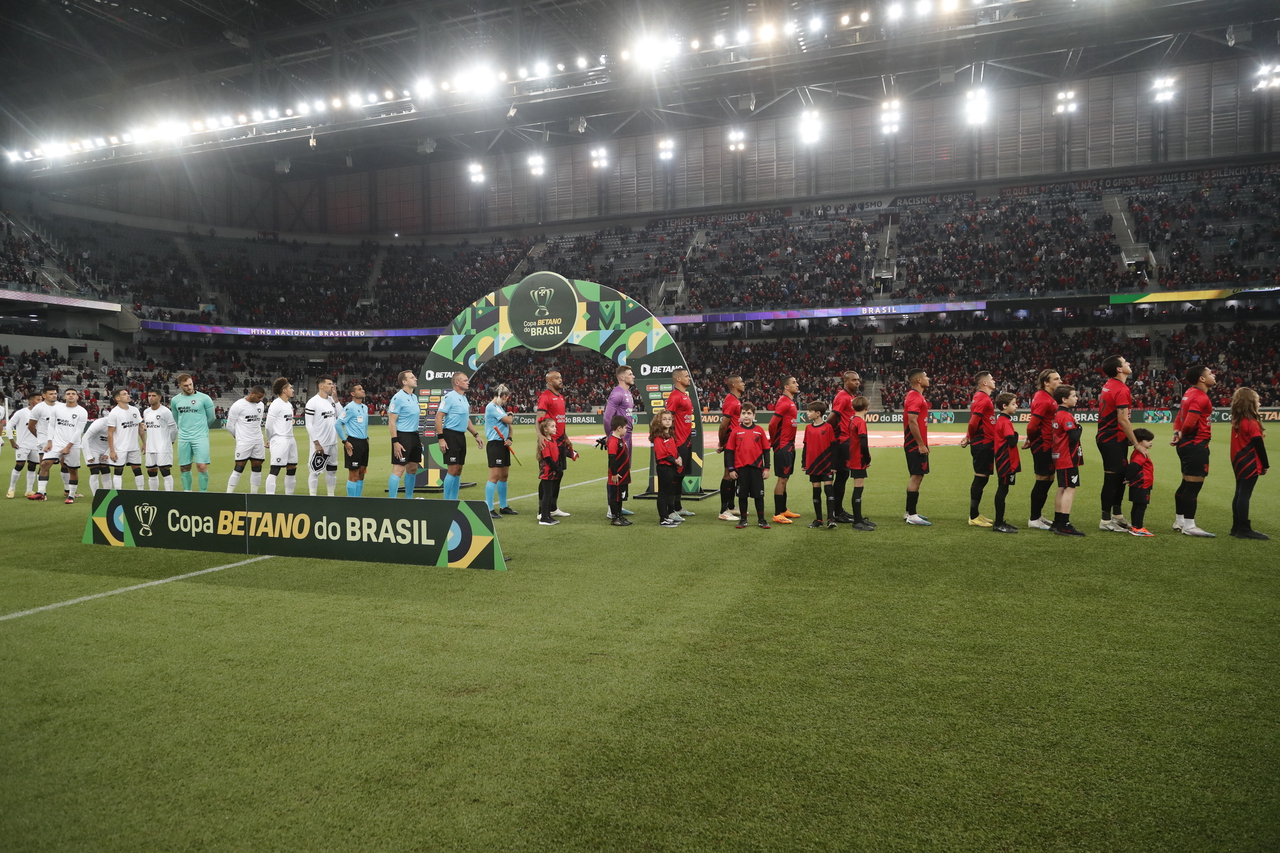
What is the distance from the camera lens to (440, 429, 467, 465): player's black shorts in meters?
10.9

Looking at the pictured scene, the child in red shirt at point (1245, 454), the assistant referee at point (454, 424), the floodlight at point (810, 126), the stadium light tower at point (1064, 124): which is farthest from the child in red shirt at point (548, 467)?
the stadium light tower at point (1064, 124)

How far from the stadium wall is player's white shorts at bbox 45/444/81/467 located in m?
32.8

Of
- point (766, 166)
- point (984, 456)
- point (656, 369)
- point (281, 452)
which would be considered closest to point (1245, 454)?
point (984, 456)

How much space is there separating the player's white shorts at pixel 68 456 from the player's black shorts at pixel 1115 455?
16.5m

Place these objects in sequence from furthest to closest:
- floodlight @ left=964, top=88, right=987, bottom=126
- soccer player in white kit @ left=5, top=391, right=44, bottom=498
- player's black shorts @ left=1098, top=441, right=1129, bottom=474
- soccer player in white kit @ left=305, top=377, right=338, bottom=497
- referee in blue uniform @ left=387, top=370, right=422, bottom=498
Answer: floodlight @ left=964, top=88, right=987, bottom=126, soccer player in white kit @ left=5, top=391, right=44, bottom=498, referee in blue uniform @ left=387, top=370, right=422, bottom=498, soccer player in white kit @ left=305, top=377, right=338, bottom=497, player's black shorts @ left=1098, top=441, right=1129, bottom=474

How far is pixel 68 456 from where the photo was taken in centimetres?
1281

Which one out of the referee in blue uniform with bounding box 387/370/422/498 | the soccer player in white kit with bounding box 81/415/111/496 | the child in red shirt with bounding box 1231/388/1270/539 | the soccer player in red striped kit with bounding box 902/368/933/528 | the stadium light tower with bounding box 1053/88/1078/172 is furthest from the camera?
the stadium light tower with bounding box 1053/88/1078/172

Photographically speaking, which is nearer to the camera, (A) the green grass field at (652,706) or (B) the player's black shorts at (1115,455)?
(A) the green grass field at (652,706)

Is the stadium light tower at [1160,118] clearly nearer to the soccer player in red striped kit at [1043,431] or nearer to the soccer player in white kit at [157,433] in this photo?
the soccer player in red striped kit at [1043,431]

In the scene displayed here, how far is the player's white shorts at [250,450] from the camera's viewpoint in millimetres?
11453

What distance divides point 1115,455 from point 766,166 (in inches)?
1642

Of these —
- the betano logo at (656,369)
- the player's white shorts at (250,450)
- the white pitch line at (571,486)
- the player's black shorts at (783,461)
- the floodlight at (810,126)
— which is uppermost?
the floodlight at (810,126)

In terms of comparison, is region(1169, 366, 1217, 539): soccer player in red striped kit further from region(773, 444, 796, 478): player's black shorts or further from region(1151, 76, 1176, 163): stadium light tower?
region(1151, 76, 1176, 163): stadium light tower

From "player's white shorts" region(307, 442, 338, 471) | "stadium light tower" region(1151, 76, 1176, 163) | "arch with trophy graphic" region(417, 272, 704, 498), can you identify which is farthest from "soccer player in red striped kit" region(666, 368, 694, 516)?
"stadium light tower" region(1151, 76, 1176, 163)
